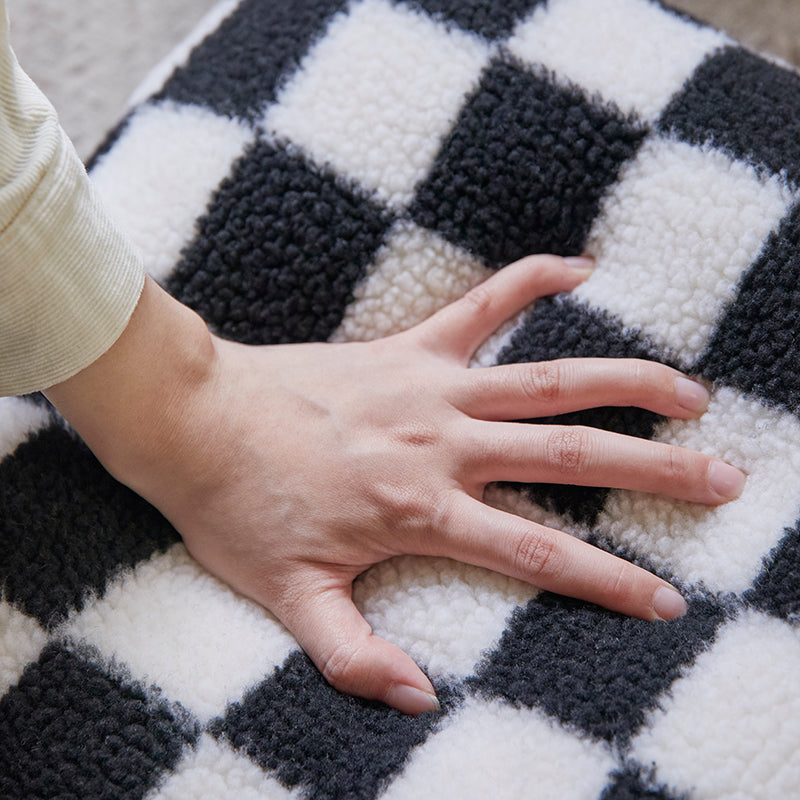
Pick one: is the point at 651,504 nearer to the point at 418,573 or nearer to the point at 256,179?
the point at 418,573

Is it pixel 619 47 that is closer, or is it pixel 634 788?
pixel 634 788

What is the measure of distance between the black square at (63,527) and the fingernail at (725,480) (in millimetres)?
379

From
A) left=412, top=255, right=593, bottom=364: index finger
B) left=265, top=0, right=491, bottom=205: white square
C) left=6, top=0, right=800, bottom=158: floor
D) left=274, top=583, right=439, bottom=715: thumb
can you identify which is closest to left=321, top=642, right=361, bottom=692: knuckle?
left=274, top=583, right=439, bottom=715: thumb

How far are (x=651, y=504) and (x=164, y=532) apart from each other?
348mm

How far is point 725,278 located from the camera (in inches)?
20.5

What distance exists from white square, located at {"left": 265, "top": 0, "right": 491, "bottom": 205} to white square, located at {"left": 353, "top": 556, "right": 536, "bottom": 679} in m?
0.28

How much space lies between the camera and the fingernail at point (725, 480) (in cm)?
50

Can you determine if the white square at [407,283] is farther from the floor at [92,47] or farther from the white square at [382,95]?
the floor at [92,47]

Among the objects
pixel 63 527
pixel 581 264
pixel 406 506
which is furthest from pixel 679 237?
pixel 63 527

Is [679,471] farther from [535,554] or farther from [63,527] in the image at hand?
[63,527]

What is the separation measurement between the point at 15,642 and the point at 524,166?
49 centimetres

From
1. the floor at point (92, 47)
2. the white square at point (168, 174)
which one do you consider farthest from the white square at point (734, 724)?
the floor at point (92, 47)

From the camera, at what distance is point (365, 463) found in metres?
0.53

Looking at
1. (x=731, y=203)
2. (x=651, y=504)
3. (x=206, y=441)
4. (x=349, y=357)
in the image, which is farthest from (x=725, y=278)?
(x=206, y=441)
